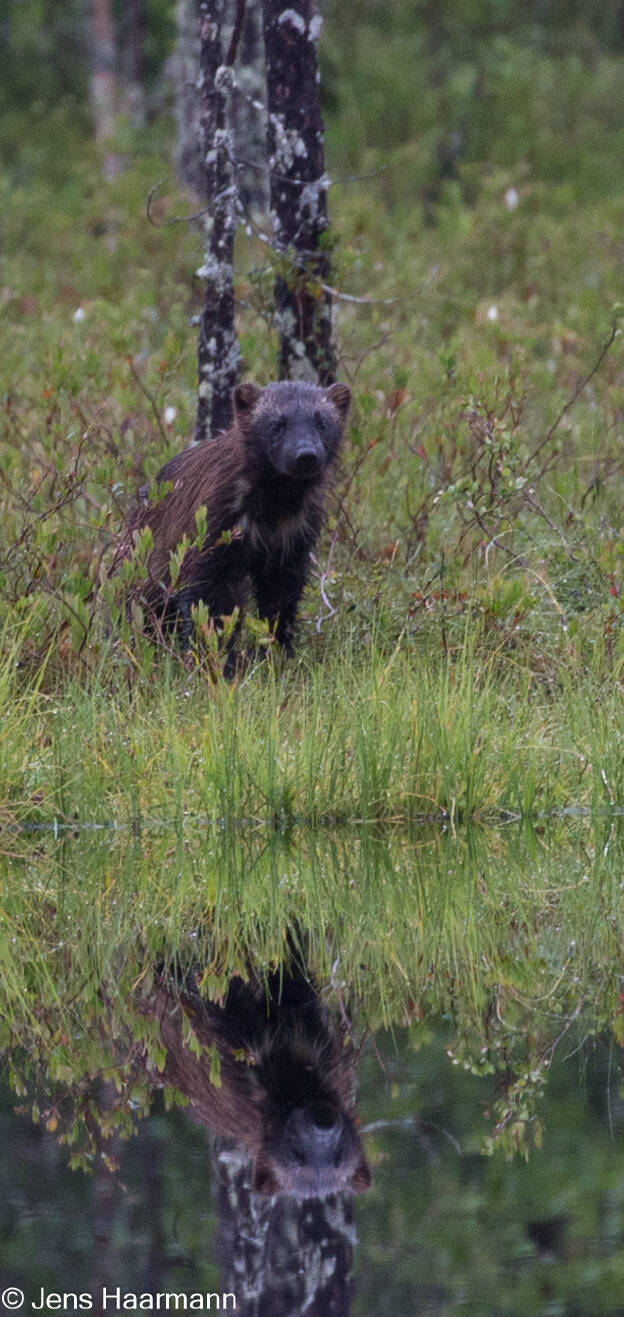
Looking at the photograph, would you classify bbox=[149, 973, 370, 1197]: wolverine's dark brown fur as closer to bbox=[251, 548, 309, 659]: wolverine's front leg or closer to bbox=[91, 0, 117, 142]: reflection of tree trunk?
bbox=[251, 548, 309, 659]: wolverine's front leg

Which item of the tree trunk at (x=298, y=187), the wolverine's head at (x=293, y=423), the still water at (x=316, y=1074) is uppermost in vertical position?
the tree trunk at (x=298, y=187)

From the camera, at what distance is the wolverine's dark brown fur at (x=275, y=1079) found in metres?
4.07

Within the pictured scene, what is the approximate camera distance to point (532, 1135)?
13.8 ft

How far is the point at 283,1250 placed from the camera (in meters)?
3.64

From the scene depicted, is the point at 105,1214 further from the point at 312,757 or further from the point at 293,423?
the point at 293,423

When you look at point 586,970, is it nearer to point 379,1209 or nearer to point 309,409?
point 379,1209

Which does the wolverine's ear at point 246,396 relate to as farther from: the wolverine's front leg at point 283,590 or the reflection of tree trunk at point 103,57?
the reflection of tree trunk at point 103,57

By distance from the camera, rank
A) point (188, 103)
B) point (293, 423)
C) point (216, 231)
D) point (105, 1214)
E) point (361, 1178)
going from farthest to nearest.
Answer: point (188, 103)
point (216, 231)
point (293, 423)
point (361, 1178)
point (105, 1214)

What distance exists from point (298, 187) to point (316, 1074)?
579cm

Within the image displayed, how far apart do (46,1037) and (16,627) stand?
Result: 3272mm

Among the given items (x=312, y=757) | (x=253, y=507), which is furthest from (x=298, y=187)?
(x=312, y=757)

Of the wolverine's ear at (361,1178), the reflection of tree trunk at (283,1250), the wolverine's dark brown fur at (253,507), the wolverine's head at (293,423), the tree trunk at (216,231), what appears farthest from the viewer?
the tree trunk at (216,231)

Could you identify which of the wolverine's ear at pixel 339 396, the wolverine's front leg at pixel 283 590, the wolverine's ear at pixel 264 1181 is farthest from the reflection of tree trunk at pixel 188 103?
the wolverine's ear at pixel 264 1181

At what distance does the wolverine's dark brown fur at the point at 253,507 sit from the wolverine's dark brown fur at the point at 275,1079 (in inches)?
127
